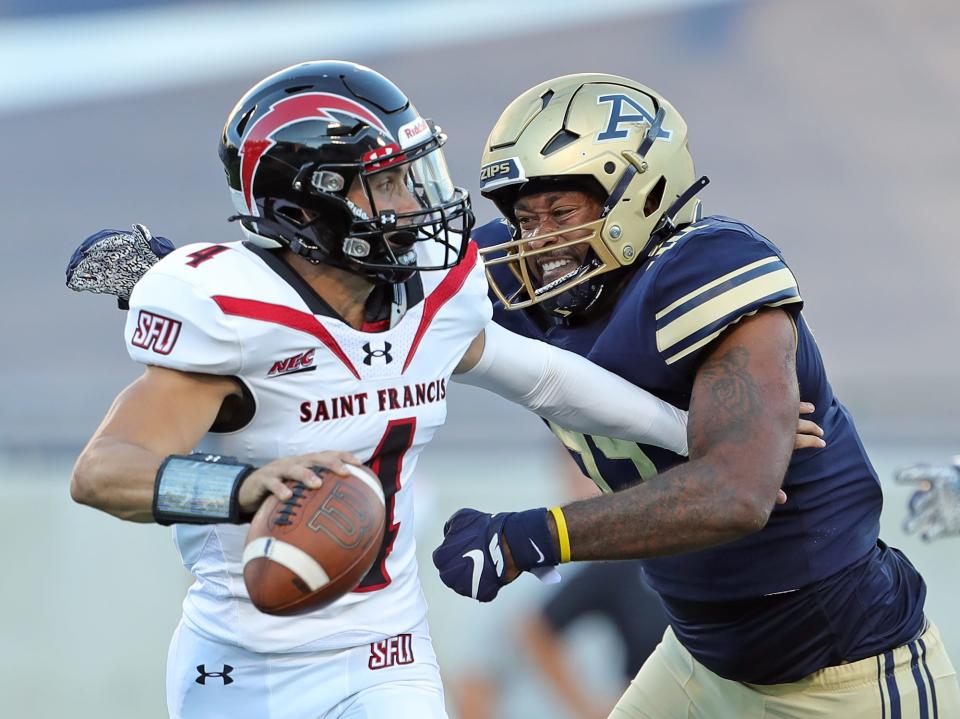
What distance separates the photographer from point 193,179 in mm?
12312

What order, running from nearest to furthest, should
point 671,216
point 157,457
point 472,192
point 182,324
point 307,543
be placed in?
point 307,543 → point 157,457 → point 182,324 → point 671,216 → point 472,192

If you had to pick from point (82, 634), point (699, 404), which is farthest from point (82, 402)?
point (699, 404)

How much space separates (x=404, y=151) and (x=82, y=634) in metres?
2.98

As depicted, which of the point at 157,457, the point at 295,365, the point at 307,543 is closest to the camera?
the point at 307,543

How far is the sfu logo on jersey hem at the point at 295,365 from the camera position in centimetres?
222

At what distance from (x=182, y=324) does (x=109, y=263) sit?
2.03 feet

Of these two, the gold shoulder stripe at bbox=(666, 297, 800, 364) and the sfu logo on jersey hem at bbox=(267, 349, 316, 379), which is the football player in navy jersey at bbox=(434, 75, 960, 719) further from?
the sfu logo on jersey hem at bbox=(267, 349, 316, 379)

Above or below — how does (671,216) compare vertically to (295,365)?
below

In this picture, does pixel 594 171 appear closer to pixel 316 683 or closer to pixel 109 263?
pixel 109 263

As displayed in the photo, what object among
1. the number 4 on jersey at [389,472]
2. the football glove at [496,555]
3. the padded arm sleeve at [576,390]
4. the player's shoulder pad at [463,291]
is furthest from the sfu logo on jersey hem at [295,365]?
the padded arm sleeve at [576,390]

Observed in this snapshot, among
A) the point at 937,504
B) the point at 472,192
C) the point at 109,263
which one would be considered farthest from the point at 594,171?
the point at 472,192

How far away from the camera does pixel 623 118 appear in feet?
9.76

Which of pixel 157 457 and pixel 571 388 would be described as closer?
pixel 157 457

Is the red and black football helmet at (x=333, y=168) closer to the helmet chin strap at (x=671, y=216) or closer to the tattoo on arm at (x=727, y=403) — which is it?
the tattoo on arm at (x=727, y=403)
